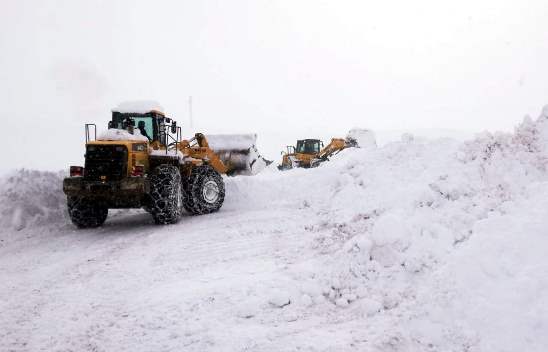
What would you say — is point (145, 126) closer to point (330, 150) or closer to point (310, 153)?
point (330, 150)

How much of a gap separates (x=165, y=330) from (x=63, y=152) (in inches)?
1374

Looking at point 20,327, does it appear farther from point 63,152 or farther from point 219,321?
point 63,152

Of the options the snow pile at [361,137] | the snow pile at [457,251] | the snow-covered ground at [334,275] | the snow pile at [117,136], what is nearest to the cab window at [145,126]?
the snow pile at [117,136]

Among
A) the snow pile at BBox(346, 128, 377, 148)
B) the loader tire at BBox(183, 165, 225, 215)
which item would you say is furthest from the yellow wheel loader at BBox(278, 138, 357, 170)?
the loader tire at BBox(183, 165, 225, 215)

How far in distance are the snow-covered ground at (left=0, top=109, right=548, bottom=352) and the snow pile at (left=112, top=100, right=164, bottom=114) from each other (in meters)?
2.87

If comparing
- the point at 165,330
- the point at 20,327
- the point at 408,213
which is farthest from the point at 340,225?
the point at 20,327

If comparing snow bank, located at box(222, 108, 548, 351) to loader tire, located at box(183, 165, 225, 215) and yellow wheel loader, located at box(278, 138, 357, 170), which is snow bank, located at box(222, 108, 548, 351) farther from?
yellow wheel loader, located at box(278, 138, 357, 170)

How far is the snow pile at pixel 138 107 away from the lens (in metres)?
9.59

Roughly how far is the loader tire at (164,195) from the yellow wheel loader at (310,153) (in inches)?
565

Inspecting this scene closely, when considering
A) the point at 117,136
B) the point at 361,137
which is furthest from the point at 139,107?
the point at 361,137

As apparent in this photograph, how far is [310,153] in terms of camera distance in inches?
926

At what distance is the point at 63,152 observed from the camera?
34812mm

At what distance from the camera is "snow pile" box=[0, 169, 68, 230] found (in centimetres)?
871

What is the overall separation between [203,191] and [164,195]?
66.9 inches
